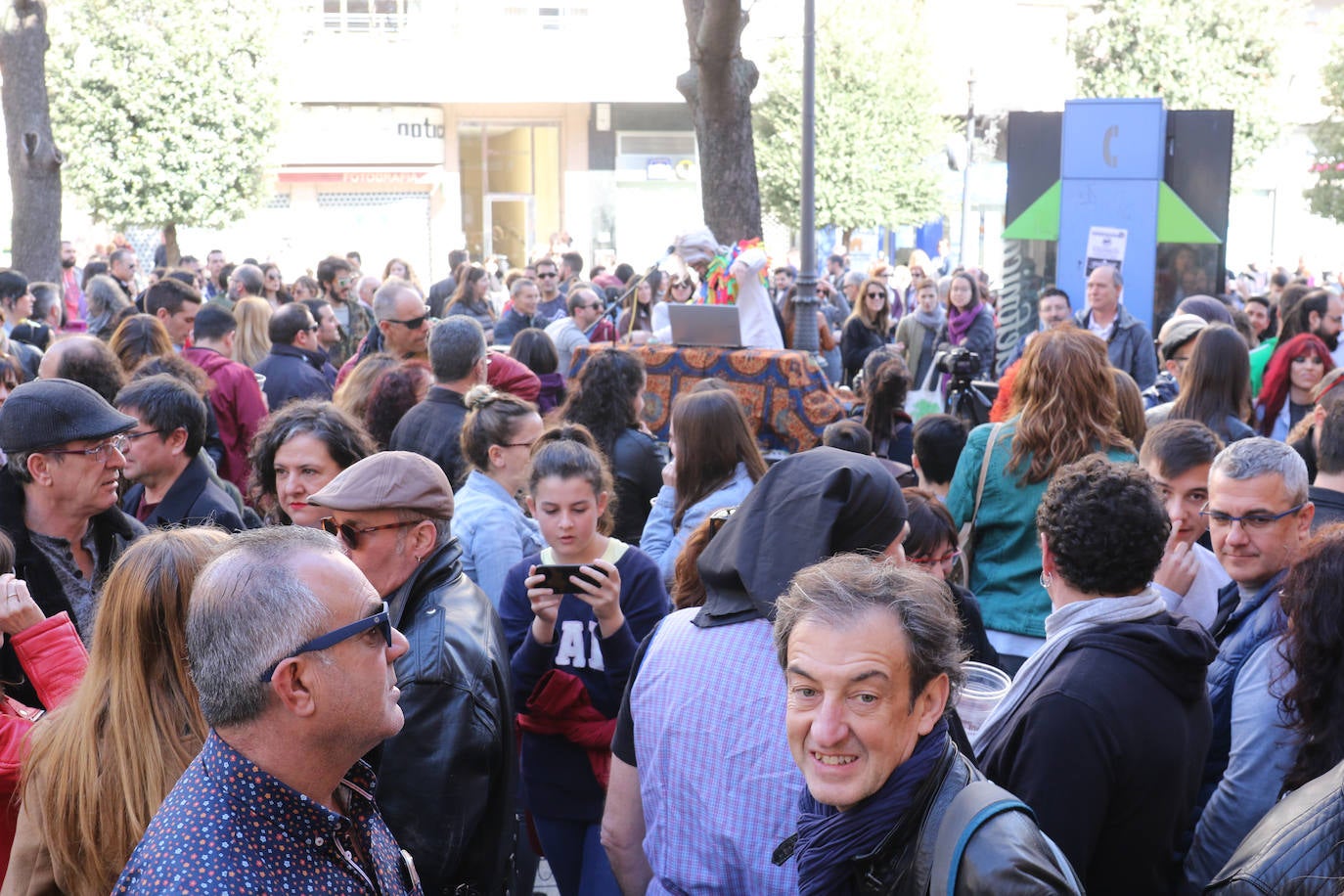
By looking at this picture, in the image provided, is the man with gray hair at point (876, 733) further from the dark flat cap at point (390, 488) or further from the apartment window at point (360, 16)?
the apartment window at point (360, 16)

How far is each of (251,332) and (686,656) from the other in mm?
6784

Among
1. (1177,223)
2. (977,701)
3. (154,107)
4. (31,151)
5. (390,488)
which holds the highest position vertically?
(154,107)

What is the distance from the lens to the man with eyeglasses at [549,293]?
13.5 m

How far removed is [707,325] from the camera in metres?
9.23

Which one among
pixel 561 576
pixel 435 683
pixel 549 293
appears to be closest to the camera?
pixel 435 683

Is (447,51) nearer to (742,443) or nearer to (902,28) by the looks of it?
(902,28)

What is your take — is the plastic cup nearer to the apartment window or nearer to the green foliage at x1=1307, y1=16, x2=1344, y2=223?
the green foliage at x1=1307, y1=16, x2=1344, y2=223

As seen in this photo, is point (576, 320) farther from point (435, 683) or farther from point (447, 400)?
point (435, 683)

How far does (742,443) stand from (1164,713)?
2411 millimetres

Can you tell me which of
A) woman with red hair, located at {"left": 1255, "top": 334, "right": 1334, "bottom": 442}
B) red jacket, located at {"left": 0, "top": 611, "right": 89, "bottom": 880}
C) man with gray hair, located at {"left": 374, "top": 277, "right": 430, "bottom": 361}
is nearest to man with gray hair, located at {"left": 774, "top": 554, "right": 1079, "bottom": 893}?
red jacket, located at {"left": 0, "top": 611, "right": 89, "bottom": 880}

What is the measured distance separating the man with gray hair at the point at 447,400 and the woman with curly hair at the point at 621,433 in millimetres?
512

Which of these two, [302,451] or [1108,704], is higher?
[302,451]

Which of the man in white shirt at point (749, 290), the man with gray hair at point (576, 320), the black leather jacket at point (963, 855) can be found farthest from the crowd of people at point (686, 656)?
the man with gray hair at point (576, 320)

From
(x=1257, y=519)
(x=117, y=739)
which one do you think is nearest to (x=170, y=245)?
(x=117, y=739)
